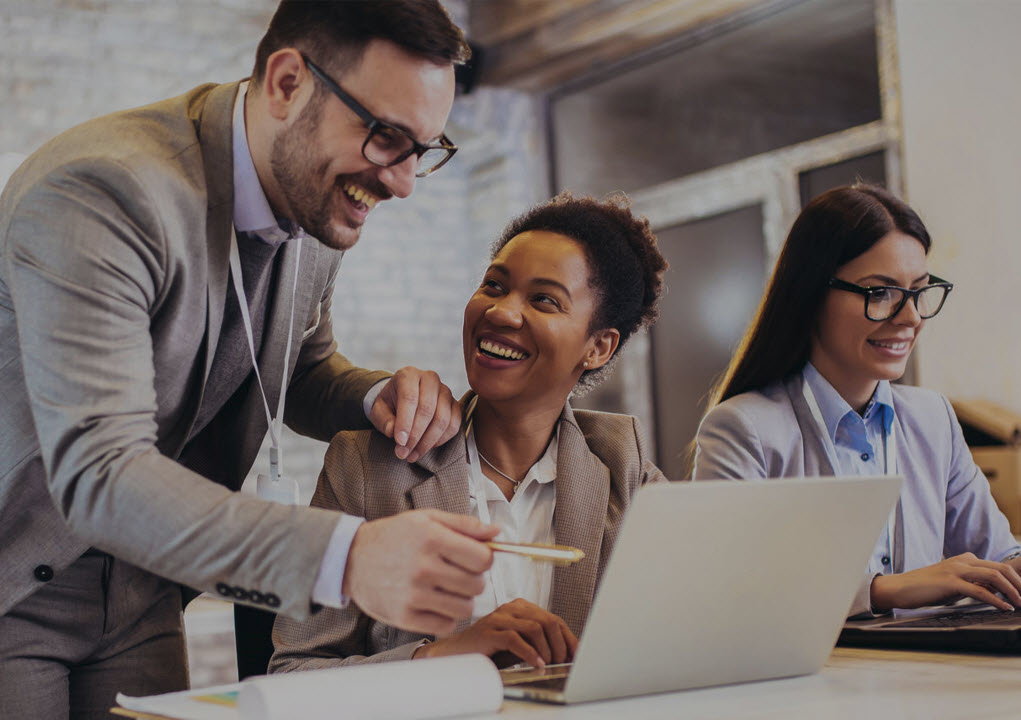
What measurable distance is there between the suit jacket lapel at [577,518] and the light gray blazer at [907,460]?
33 centimetres

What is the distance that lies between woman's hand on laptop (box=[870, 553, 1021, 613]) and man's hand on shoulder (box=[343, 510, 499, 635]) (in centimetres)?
82

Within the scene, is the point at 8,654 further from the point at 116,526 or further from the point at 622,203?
the point at 622,203

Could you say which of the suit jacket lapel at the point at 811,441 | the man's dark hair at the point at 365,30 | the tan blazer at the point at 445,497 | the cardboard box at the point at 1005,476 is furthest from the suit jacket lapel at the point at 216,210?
the cardboard box at the point at 1005,476

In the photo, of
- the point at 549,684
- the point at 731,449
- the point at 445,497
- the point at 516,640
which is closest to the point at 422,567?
the point at 549,684

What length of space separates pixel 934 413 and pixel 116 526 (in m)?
1.56

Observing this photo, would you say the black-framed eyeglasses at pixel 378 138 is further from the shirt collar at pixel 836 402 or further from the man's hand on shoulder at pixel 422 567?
the shirt collar at pixel 836 402

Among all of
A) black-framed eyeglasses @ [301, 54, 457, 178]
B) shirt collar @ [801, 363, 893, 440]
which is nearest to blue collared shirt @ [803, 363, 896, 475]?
shirt collar @ [801, 363, 893, 440]

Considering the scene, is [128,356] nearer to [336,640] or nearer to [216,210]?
[216,210]

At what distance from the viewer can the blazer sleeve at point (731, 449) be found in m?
1.95

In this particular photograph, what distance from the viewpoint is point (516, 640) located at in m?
1.32

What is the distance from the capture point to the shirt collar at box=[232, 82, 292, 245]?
1.44 meters

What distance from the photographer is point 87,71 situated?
4.65 metres

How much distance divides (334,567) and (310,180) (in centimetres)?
54

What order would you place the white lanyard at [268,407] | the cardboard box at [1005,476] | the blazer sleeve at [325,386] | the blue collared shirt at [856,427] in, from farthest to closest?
the cardboard box at [1005,476] → the blue collared shirt at [856,427] → the blazer sleeve at [325,386] → the white lanyard at [268,407]
